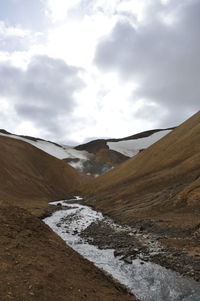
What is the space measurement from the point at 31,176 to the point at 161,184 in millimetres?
27926

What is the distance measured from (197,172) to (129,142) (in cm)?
9925

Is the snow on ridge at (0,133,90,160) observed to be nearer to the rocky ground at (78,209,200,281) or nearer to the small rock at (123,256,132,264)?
the rocky ground at (78,209,200,281)

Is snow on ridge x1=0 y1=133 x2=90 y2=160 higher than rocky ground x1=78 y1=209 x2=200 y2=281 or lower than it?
higher

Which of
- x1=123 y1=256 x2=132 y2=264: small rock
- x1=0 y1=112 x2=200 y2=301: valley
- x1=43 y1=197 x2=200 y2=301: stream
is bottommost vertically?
x1=43 y1=197 x2=200 y2=301: stream

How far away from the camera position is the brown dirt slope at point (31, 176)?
1713 inches

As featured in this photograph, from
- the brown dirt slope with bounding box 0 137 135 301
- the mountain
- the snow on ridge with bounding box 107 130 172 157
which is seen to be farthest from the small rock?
the snow on ridge with bounding box 107 130 172 157

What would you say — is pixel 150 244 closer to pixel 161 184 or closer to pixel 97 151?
pixel 161 184

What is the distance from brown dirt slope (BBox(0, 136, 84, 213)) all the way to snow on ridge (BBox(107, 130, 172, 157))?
49.4 metres

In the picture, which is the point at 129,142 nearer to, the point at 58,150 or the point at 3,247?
the point at 58,150

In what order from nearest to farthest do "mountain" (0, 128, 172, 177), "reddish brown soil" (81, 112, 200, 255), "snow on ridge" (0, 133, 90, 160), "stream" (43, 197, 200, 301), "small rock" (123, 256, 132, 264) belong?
"stream" (43, 197, 200, 301), "small rock" (123, 256, 132, 264), "reddish brown soil" (81, 112, 200, 255), "mountain" (0, 128, 172, 177), "snow on ridge" (0, 133, 90, 160)

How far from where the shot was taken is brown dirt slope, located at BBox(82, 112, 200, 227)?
22.6 meters

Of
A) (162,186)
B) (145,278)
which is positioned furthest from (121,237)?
(162,186)

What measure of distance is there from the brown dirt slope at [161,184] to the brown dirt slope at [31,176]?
277 inches

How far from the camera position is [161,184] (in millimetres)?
32062
